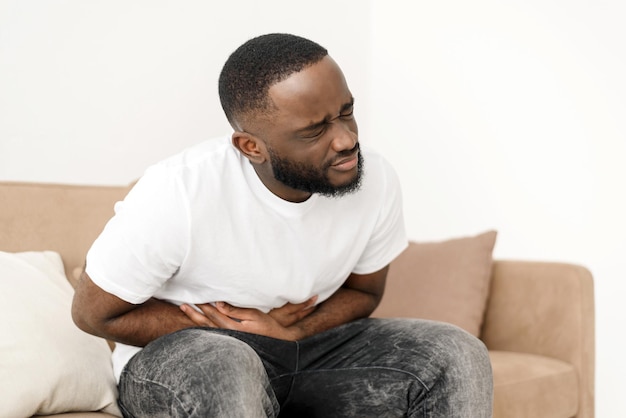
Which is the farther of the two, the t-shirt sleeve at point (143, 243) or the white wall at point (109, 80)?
the white wall at point (109, 80)

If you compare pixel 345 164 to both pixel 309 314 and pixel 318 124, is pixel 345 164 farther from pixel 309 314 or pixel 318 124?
pixel 309 314

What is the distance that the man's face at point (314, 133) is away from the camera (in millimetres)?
1450

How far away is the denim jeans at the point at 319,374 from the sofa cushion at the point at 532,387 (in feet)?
1.41

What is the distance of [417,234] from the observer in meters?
3.29

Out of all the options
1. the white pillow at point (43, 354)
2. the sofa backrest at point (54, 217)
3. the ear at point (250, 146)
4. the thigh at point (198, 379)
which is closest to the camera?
the thigh at point (198, 379)

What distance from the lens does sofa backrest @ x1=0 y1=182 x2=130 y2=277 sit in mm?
1874

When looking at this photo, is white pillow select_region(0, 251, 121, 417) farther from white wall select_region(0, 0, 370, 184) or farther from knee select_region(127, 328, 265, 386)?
white wall select_region(0, 0, 370, 184)

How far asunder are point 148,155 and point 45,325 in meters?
1.11

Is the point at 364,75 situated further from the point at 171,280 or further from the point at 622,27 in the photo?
the point at 171,280

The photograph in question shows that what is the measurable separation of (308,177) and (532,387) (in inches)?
33.6

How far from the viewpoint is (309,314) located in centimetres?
168

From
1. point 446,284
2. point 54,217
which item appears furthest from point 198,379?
point 446,284

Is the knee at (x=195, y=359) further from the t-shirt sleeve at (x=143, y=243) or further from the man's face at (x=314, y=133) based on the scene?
the man's face at (x=314, y=133)

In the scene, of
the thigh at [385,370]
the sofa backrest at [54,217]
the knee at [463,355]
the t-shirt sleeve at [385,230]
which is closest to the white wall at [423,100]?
the sofa backrest at [54,217]
